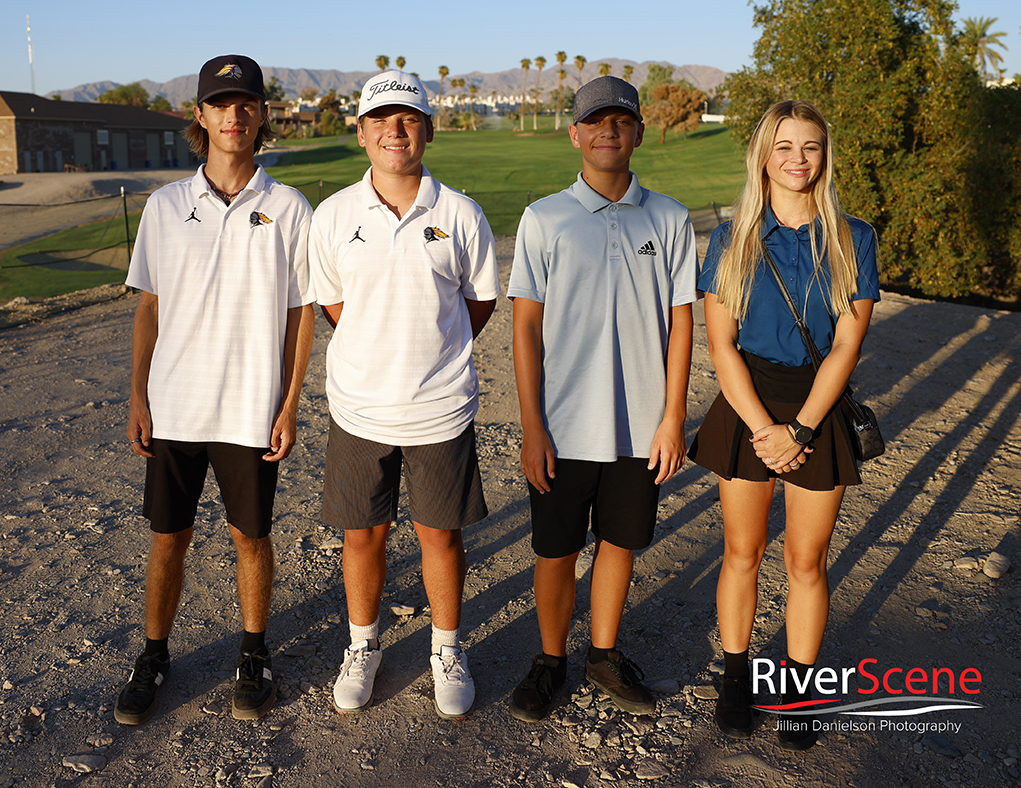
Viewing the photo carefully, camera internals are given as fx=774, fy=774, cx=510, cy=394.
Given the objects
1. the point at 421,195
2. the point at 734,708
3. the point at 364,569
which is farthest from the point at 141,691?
the point at 734,708

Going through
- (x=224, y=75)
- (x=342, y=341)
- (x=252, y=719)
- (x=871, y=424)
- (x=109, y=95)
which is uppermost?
(x=109, y=95)

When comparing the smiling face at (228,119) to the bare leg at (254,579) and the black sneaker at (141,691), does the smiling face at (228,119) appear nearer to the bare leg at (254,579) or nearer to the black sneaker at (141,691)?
the bare leg at (254,579)

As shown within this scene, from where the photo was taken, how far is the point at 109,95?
77.5 m

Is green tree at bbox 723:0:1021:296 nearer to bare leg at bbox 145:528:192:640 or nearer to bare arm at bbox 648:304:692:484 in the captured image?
bare arm at bbox 648:304:692:484

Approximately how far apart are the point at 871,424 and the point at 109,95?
297 ft

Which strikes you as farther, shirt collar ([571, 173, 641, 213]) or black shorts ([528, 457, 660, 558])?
black shorts ([528, 457, 660, 558])

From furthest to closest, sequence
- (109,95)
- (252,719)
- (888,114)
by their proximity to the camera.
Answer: (109,95) < (888,114) < (252,719)

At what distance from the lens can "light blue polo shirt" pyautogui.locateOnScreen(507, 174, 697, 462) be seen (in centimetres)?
285

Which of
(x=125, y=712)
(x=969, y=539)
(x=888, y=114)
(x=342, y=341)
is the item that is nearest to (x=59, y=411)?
(x=125, y=712)

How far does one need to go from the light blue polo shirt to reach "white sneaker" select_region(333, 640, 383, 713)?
1.19 m

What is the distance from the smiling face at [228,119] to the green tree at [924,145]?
1150 centimetres

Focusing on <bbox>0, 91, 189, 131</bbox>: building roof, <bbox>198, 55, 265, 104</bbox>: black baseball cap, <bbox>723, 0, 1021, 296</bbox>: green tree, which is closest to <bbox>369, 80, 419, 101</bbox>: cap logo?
<bbox>198, 55, 265, 104</bbox>: black baseball cap

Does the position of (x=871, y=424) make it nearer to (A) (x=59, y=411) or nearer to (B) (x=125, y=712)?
(B) (x=125, y=712)

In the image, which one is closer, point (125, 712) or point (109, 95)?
point (125, 712)
